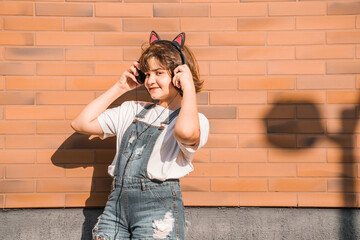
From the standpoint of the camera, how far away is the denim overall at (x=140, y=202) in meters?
2.20

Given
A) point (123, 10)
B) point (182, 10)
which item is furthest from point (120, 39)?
point (182, 10)

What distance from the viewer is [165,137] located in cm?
236

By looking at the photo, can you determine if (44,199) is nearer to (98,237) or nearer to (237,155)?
(98,237)

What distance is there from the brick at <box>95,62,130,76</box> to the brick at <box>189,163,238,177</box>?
3.29 ft

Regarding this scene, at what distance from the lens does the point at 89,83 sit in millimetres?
3133

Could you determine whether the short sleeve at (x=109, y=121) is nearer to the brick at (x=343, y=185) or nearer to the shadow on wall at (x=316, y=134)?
the shadow on wall at (x=316, y=134)

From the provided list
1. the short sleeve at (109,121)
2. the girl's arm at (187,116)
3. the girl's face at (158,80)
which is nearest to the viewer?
the girl's arm at (187,116)

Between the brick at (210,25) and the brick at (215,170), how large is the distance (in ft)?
3.66

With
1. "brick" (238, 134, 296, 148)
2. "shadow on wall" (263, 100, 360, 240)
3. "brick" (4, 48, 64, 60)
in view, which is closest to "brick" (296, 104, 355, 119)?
"shadow on wall" (263, 100, 360, 240)

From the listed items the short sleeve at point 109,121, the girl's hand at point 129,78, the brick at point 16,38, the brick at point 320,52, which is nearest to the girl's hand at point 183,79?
the girl's hand at point 129,78

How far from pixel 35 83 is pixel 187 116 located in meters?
1.59

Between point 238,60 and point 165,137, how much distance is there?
44.3 inches

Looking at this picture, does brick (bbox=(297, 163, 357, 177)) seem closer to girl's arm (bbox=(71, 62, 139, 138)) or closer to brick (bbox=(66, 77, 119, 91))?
girl's arm (bbox=(71, 62, 139, 138))

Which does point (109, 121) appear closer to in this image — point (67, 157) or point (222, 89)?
point (67, 157)
